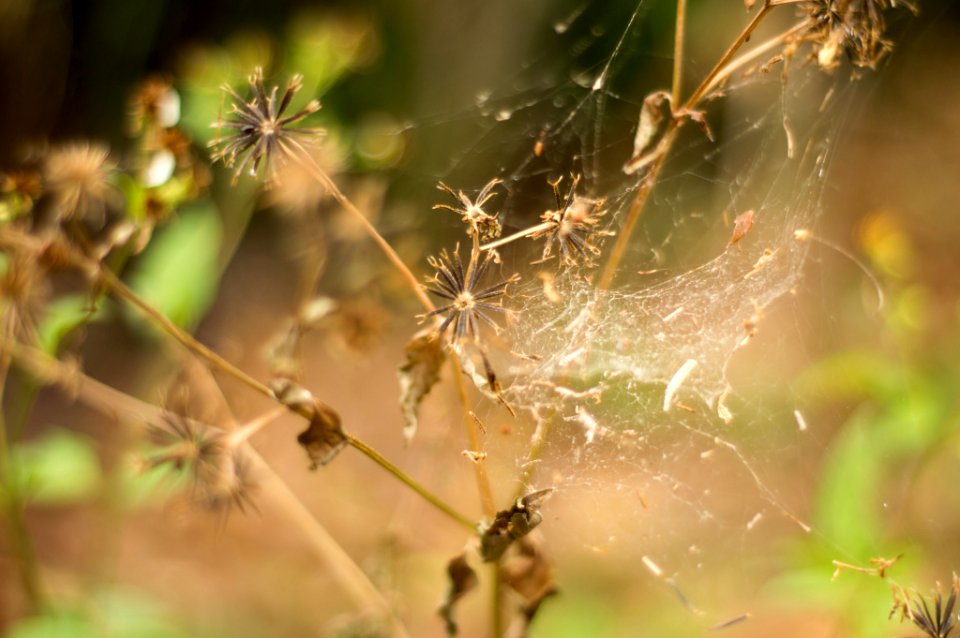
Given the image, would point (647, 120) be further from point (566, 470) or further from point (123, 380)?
point (123, 380)

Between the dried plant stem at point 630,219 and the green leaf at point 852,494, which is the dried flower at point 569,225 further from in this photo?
the green leaf at point 852,494

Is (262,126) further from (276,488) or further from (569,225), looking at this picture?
(276,488)

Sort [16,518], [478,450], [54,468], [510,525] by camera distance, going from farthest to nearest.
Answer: [54,468] < [16,518] < [478,450] < [510,525]

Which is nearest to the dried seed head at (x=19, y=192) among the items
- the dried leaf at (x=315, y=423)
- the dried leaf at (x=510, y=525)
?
the dried leaf at (x=315, y=423)

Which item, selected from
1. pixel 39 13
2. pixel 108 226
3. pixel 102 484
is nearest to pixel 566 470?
pixel 102 484

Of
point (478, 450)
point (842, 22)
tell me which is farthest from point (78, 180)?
point (842, 22)

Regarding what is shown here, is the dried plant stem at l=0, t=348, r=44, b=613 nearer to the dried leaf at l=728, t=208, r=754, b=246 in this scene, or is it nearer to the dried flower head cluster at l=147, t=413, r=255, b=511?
the dried flower head cluster at l=147, t=413, r=255, b=511

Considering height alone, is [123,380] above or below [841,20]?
above
